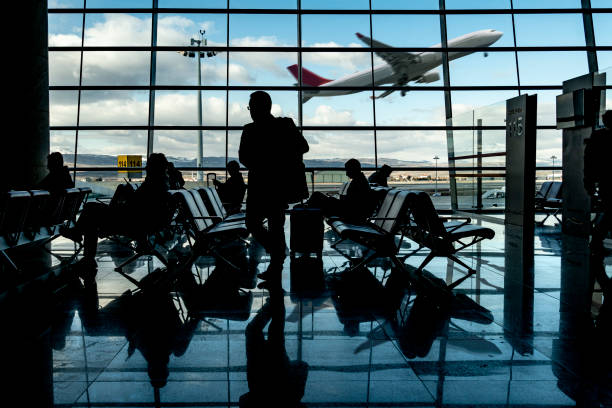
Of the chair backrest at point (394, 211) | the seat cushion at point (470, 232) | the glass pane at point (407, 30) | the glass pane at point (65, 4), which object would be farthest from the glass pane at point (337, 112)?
the seat cushion at point (470, 232)

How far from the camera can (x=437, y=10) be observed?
1148 centimetres

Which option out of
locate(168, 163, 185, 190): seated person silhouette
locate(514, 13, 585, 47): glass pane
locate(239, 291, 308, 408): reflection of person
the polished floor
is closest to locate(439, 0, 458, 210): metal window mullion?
locate(514, 13, 585, 47): glass pane

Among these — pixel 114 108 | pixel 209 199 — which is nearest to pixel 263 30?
pixel 114 108

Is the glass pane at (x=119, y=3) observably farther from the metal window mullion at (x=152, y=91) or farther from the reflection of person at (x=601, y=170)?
the reflection of person at (x=601, y=170)

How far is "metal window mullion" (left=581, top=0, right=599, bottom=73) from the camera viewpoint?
11406 millimetres

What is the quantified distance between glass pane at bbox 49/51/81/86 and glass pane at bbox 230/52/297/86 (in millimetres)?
3367

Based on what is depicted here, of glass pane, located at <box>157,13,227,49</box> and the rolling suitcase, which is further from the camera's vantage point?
glass pane, located at <box>157,13,227,49</box>

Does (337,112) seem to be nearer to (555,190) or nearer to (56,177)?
(555,190)

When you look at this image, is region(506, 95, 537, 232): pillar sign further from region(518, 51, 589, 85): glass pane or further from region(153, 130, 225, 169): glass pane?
region(153, 130, 225, 169): glass pane

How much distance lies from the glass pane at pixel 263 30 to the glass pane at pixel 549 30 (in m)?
5.11

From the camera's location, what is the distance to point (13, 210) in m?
4.38

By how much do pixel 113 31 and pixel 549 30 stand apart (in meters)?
9.71

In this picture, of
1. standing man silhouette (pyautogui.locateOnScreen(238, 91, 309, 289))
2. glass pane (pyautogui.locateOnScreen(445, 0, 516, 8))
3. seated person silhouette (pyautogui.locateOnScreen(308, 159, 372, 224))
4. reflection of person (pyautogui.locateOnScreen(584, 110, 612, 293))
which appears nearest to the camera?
standing man silhouette (pyautogui.locateOnScreen(238, 91, 309, 289))

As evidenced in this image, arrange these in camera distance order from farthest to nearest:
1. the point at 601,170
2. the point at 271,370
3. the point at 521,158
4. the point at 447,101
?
the point at 447,101 → the point at 521,158 → the point at 601,170 → the point at 271,370
